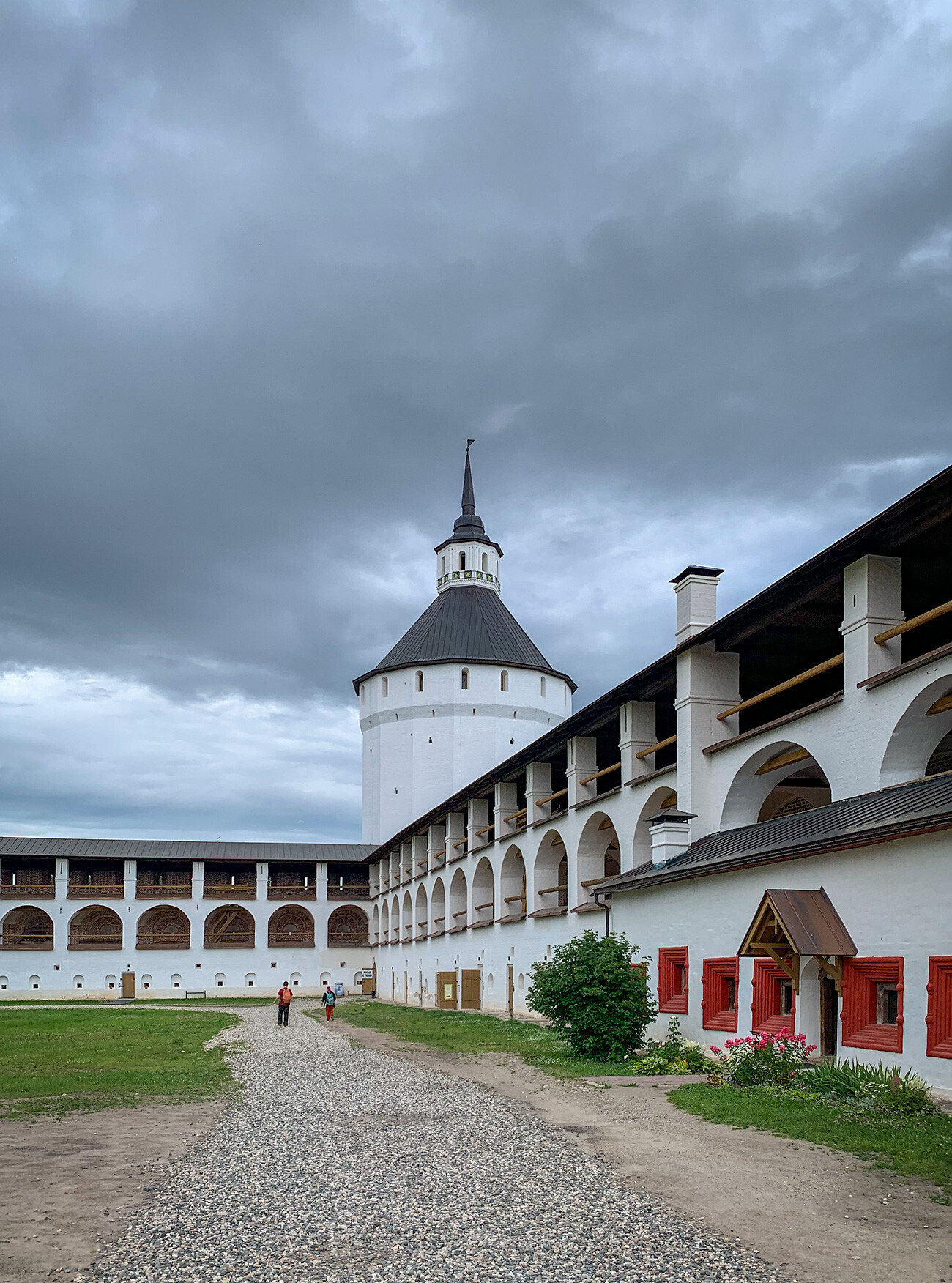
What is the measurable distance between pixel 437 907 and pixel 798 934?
32937 mm

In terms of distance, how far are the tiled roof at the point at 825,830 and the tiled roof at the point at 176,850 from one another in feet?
136

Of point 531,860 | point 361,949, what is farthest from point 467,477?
point 531,860

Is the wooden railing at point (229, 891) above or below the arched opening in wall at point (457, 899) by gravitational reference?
below

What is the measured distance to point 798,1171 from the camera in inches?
330

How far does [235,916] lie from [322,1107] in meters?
49.8

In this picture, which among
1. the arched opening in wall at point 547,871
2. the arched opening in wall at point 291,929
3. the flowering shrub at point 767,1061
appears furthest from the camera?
the arched opening in wall at point 291,929

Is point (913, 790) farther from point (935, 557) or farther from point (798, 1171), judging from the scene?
point (798, 1171)

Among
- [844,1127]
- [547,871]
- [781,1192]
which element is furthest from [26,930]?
[781,1192]

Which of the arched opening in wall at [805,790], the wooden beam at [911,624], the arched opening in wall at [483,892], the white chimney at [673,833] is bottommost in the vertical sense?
the arched opening in wall at [483,892]

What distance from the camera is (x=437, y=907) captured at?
149 feet

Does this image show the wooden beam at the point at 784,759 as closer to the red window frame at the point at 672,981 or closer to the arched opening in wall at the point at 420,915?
the red window frame at the point at 672,981

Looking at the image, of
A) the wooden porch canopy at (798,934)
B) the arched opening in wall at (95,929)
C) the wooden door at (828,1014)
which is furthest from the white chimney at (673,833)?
the arched opening in wall at (95,929)

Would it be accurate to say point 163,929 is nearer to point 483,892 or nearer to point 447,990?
point 483,892

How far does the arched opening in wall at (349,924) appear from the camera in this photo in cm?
6103
